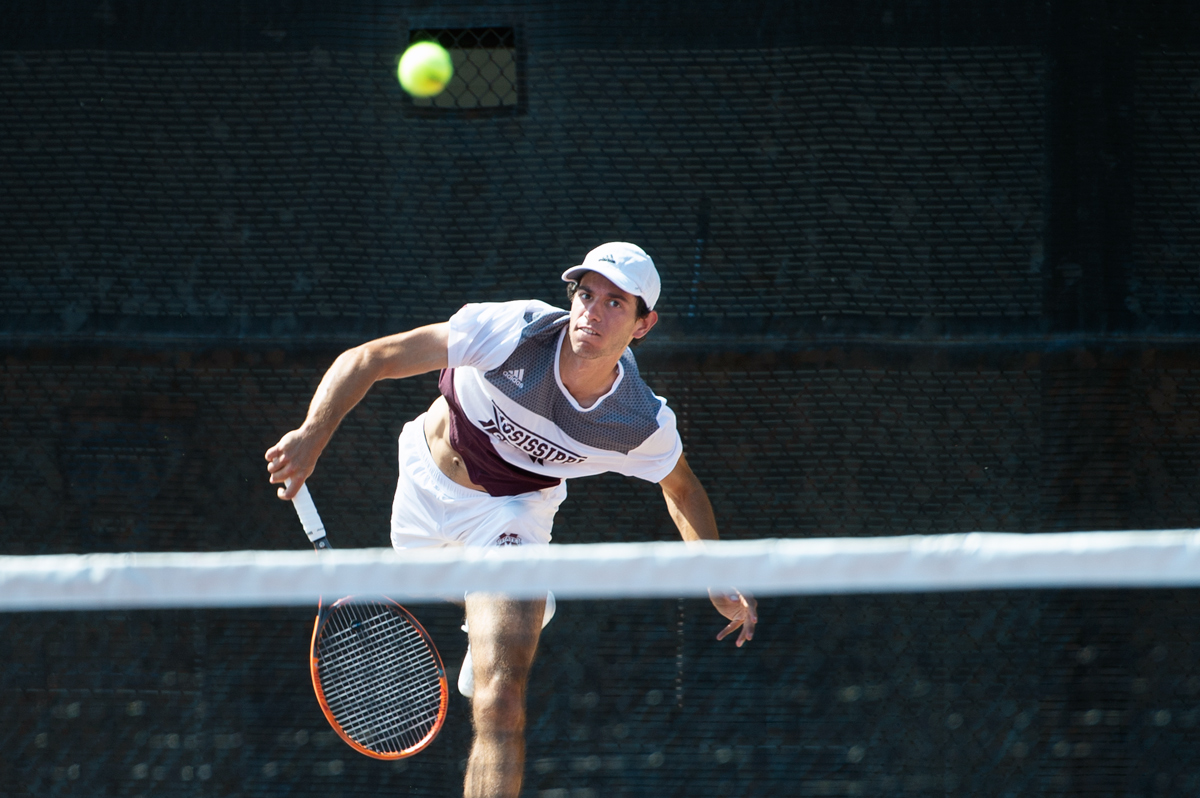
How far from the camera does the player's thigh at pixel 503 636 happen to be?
242 cm

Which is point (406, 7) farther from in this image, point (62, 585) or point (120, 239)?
point (62, 585)

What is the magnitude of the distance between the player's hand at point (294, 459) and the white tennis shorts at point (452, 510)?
1.87 feet

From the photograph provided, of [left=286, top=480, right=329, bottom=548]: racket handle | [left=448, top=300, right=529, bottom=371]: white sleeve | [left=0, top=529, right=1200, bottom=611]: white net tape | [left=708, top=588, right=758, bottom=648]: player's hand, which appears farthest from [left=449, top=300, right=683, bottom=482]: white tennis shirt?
[left=0, top=529, right=1200, bottom=611]: white net tape

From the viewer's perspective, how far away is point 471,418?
2.64 meters

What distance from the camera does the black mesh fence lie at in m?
3.10

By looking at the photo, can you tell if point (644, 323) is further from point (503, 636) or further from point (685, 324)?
point (503, 636)

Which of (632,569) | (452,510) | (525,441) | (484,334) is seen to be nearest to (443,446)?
(452,510)

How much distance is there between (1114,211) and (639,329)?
4.61 feet

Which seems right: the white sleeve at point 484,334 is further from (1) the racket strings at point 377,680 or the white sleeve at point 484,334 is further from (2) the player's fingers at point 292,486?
(1) the racket strings at point 377,680

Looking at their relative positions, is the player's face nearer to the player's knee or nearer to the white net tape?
the player's knee

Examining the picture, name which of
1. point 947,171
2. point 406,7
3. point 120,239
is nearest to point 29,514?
point 120,239

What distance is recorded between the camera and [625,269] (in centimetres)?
244

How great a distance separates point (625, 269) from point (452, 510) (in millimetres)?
719

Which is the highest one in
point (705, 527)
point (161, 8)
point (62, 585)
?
point (161, 8)
